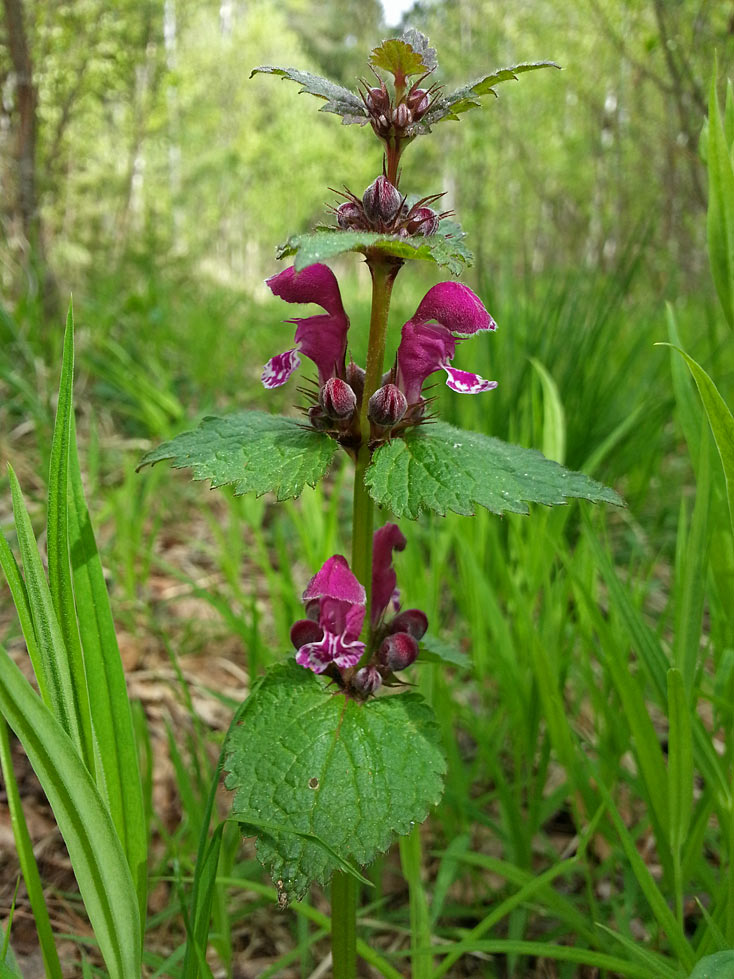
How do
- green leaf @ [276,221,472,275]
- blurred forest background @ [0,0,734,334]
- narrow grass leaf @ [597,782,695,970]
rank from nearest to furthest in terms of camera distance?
green leaf @ [276,221,472,275] < narrow grass leaf @ [597,782,695,970] < blurred forest background @ [0,0,734,334]

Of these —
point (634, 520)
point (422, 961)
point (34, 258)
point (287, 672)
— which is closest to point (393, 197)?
point (287, 672)

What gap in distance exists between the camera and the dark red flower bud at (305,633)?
0.76 meters

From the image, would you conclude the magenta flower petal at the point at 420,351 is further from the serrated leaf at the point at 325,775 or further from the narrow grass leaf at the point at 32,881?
the narrow grass leaf at the point at 32,881

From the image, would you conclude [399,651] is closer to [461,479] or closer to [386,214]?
[461,479]

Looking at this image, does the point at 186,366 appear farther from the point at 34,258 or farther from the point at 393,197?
the point at 393,197

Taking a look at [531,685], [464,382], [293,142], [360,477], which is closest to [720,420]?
[464,382]

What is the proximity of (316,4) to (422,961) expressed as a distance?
4228 centimetres

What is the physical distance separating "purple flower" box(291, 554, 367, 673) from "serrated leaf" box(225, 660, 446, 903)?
0.12ft

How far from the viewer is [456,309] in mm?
744

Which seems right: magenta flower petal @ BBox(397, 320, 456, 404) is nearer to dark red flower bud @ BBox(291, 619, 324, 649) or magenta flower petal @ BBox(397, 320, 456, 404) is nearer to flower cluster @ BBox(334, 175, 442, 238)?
flower cluster @ BBox(334, 175, 442, 238)

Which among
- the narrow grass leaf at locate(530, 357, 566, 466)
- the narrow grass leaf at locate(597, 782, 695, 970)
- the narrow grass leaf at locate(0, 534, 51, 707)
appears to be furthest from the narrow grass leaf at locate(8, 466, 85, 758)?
the narrow grass leaf at locate(530, 357, 566, 466)

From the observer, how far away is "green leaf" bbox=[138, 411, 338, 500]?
0.64m

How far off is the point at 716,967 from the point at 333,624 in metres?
0.44

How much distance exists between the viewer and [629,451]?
1.98m
